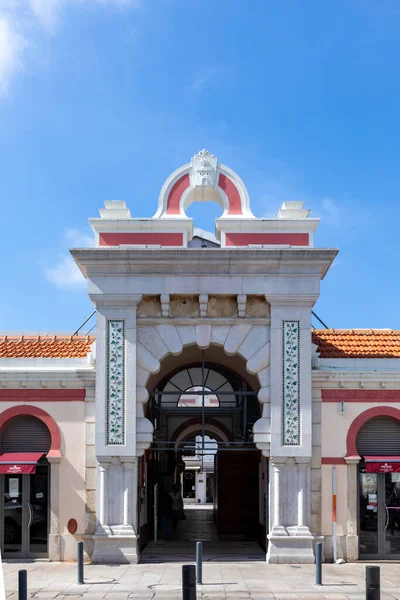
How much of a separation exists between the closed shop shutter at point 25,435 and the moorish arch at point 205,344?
98.6 inches

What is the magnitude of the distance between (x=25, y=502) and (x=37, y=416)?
199cm

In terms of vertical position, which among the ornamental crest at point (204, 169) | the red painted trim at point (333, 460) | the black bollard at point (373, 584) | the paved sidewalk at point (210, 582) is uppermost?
the ornamental crest at point (204, 169)

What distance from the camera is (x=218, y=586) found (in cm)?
1336

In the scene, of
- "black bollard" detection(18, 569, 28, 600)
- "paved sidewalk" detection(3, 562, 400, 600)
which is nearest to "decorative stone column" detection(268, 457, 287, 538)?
"paved sidewalk" detection(3, 562, 400, 600)

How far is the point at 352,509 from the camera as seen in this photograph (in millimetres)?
16391

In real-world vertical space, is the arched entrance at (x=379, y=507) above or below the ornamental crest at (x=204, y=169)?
below

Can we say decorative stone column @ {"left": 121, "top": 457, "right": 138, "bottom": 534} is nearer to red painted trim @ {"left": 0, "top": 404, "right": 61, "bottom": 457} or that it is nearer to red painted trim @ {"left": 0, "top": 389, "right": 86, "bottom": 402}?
red painted trim @ {"left": 0, "top": 404, "right": 61, "bottom": 457}

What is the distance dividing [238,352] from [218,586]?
17.1 ft

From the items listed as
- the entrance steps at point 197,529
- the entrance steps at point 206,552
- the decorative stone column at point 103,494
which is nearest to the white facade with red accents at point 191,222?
the decorative stone column at point 103,494

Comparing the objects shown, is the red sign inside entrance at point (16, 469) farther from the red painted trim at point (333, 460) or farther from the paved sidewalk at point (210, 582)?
the red painted trim at point (333, 460)

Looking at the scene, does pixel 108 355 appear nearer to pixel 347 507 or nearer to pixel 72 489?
pixel 72 489

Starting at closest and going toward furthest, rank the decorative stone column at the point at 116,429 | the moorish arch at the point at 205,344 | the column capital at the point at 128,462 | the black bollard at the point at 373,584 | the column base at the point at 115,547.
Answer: the black bollard at the point at 373,584
the column base at the point at 115,547
the decorative stone column at the point at 116,429
the column capital at the point at 128,462
the moorish arch at the point at 205,344

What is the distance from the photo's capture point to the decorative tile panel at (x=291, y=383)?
16.2 metres

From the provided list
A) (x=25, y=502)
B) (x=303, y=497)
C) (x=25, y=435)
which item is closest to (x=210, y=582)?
(x=303, y=497)
